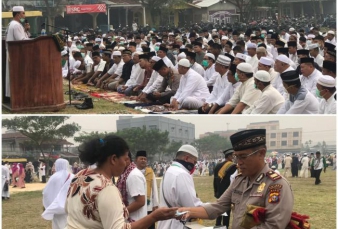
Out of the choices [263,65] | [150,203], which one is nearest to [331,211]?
[263,65]

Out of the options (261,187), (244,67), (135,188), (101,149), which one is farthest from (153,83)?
(261,187)

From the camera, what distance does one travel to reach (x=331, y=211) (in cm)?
830

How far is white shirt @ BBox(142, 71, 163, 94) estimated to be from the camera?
9648 mm

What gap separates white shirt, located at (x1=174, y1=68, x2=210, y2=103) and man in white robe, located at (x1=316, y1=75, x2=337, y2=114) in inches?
98.1

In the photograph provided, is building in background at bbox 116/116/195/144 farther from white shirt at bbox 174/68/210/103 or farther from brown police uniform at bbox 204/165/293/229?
brown police uniform at bbox 204/165/293/229

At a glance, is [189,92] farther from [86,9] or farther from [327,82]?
[86,9]

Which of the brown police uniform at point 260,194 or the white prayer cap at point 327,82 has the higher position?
the white prayer cap at point 327,82

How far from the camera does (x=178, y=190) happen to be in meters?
4.67

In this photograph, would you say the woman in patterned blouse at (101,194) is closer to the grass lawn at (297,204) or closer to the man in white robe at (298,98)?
the man in white robe at (298,98)

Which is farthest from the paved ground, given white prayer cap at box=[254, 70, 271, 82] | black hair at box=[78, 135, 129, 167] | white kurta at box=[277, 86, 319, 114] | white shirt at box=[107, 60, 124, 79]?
black hair at box=[78, 135, 129, 167]

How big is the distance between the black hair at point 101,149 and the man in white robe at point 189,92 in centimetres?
559

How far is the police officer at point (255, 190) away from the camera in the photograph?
290cm

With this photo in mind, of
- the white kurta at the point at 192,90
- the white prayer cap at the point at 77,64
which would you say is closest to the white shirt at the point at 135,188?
the white kurta at the point at 192,90

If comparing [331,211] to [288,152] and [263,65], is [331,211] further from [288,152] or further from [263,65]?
[288,152]
